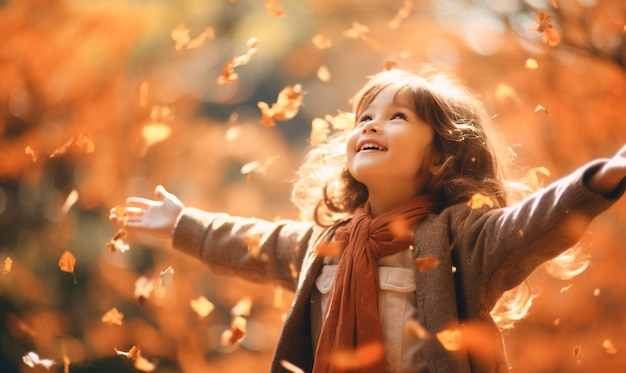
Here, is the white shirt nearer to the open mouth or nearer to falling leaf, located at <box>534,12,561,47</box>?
the open mouth

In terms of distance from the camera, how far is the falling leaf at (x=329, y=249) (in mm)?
2070

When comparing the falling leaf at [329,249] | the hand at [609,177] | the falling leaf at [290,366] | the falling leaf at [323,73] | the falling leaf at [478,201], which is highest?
the hand at [609,177]

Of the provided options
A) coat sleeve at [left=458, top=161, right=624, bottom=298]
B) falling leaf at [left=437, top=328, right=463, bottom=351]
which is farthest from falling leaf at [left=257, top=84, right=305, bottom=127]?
falling leaf at [left=437, top=328, right=463, bottom=351]

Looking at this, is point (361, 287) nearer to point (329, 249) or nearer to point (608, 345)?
point (329, 249)

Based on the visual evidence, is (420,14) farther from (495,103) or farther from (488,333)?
(488,333)

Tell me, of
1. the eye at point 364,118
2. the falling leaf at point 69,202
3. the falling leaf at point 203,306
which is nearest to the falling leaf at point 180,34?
the falling leaf at point 69,202

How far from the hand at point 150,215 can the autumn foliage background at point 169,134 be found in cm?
75

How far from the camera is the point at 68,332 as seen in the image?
418 cm

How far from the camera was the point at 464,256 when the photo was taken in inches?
73.7

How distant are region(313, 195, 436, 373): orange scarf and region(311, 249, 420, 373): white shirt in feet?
0.08

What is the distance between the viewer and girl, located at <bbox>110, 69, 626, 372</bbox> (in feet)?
A: 5.67

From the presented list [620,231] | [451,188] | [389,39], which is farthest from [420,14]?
[451,188]

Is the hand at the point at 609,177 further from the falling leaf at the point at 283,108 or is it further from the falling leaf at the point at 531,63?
the falling leaf at the point at 531,63

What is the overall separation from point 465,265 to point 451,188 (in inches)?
11.8
